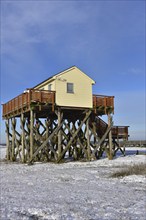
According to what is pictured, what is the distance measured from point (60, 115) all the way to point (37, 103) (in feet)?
8.23

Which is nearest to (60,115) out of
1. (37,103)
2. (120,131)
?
(37,103)

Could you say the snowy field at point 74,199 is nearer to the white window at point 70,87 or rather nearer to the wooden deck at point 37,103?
the wooden deck at point 37,103

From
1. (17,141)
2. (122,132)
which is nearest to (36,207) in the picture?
(17,141)

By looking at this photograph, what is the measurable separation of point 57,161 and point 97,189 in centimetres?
1311

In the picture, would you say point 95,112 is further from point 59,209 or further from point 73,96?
point 59,209

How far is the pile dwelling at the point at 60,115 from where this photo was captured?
81.7ft

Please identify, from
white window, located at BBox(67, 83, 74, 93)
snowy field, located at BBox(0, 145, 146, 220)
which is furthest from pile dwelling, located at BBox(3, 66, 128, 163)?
snowy field, located at BBox(0, 145, 146, 220)

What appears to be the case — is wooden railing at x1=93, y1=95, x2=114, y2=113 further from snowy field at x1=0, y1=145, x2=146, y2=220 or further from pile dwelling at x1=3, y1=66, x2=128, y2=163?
snowy field at x1=0, y1=145, x2=146, y2=220

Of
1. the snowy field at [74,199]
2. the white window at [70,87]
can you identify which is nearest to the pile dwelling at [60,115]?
the white window at [70,87]

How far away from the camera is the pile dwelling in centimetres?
2491

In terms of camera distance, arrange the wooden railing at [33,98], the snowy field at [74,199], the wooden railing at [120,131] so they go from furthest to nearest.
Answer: the wooden railing at [120,131], the wooden railing at [33,98], the snowy field at [74,199]

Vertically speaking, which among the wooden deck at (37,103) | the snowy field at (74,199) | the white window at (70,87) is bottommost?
the snowy field at (74,199)

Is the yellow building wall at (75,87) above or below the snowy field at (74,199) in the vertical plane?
above

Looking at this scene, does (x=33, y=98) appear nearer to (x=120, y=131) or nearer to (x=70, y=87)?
(x=70, y=87)
